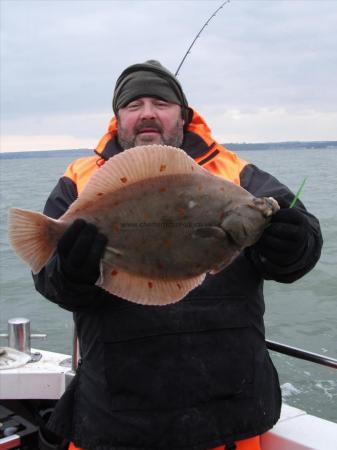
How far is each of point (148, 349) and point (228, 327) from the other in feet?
1.41

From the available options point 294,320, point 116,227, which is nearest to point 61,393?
point 116,227

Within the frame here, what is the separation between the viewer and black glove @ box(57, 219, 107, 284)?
230 cm

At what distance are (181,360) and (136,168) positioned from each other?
1045mm

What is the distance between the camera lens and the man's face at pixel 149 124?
3.18 meters

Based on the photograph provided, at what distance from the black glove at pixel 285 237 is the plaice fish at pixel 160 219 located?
0.14 metres

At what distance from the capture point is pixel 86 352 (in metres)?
2.92

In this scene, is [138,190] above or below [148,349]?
above

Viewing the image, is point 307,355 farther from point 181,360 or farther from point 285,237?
point 285,237

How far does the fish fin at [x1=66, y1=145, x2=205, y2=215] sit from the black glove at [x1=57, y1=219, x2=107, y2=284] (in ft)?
0.49

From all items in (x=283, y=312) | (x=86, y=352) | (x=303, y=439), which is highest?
(x=86, y=352)

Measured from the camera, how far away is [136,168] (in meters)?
2.30

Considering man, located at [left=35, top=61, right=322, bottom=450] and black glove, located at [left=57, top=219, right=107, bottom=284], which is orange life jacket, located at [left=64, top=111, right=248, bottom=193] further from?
black glove, located at [left=57, top=219, right=107, bottom=284]

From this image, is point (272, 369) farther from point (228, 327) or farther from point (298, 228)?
point (298, 228)

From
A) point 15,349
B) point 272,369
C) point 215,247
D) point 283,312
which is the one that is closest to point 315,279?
point 283,312
